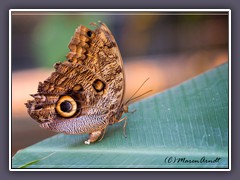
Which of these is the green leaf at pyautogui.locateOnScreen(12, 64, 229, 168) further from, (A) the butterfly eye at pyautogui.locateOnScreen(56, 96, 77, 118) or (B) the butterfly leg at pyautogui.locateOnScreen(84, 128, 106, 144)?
(A) the butterfly eye at pyautogui.locateOnScreen(56, 96, 77, 118)

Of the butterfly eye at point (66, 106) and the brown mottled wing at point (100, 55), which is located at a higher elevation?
the brown mottled wing at point (100, 55)

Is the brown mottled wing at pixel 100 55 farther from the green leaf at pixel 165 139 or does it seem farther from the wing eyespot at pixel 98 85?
the green leaf at pixel 165 139

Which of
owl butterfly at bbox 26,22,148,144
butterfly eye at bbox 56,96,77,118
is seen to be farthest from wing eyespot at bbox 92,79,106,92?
butterfly eye at bbox 56,96,77,118

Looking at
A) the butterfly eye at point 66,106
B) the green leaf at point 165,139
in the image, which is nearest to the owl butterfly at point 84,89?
the butterfly eye at point 66,106

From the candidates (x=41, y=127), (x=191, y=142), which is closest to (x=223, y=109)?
(x=191, y=142)

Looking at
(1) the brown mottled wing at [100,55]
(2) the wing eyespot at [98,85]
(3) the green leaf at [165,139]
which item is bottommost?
(3) the green leaf at [165,139]
